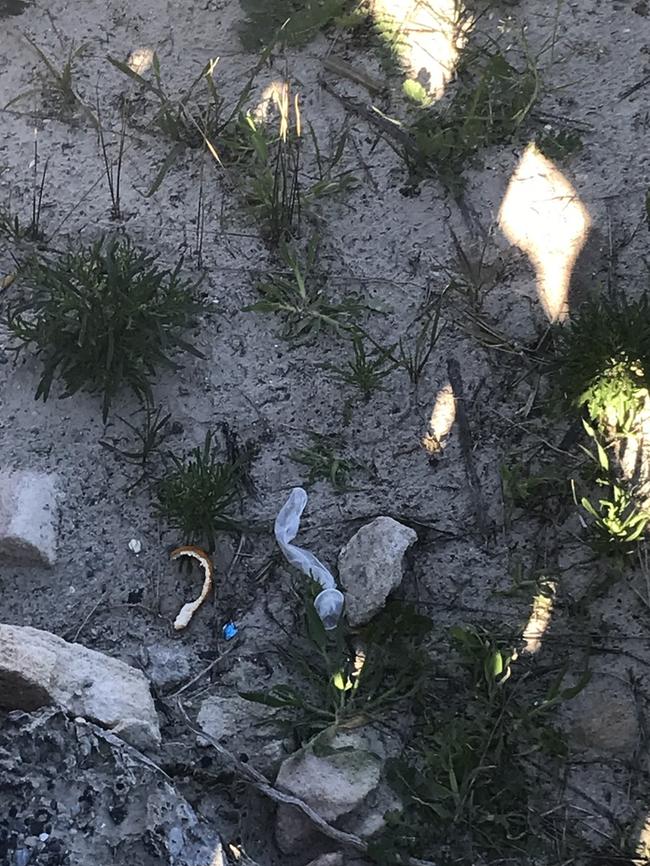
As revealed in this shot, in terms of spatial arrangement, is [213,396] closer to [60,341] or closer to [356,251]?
[60,341]

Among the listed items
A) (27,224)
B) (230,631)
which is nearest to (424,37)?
(27,224)

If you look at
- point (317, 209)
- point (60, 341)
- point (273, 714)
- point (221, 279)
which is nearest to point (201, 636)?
point (273, 714)

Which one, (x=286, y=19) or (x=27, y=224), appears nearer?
(x=27, y=224)

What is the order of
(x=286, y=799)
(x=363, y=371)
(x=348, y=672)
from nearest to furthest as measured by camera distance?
(x=286, y=799)
(x=348, y=672)
(x=363, y=371)

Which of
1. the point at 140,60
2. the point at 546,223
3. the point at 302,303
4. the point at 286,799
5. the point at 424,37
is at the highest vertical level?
the point at 424,37

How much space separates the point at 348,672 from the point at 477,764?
1.50ft

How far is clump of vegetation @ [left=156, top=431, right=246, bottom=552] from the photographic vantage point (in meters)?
3.03

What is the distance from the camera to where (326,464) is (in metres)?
3.21

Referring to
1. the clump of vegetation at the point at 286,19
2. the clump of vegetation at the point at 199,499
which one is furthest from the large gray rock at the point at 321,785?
the clump of vegetation at the point at 286,19

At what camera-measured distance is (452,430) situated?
129 inches

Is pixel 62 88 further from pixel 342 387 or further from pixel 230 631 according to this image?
pixel 230 631

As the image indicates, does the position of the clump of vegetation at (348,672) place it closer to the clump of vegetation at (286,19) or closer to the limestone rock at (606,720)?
the limestone rock at (606,720)

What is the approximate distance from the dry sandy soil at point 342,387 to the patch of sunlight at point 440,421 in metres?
0.03

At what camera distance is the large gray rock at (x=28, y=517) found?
304 centimetres
